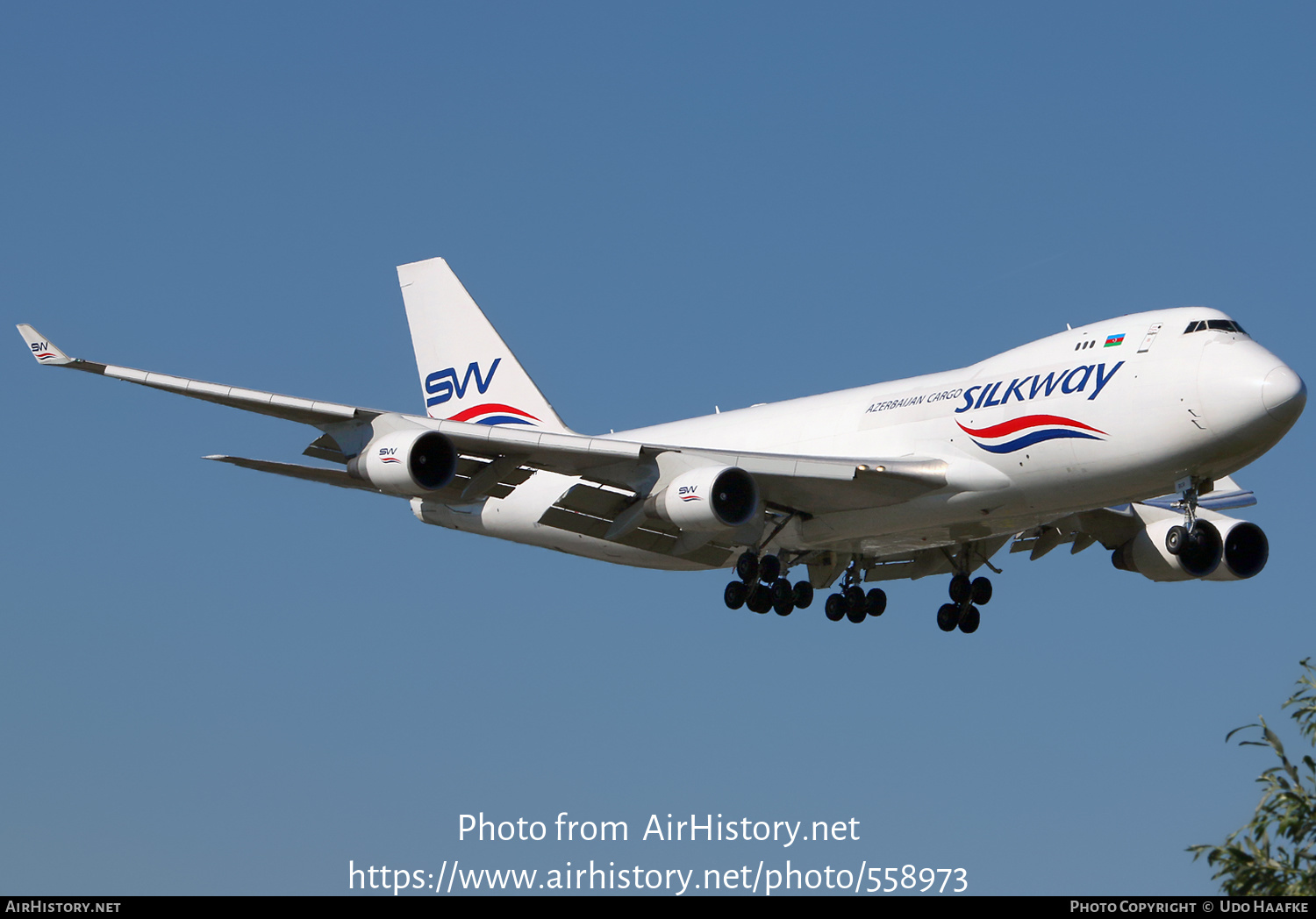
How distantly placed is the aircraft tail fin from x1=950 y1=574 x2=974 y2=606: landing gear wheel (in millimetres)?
9752

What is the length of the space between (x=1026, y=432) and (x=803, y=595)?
282 inches

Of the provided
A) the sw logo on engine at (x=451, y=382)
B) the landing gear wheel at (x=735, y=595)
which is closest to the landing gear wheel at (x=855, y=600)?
the landing gear wheel at (x=735, y=595)

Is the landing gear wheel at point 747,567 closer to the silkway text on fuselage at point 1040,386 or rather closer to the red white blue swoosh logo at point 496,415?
the silkway text on fuselage at point 1040,386

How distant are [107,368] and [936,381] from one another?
1520 centimetres

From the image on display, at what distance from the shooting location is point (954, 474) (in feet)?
93.9

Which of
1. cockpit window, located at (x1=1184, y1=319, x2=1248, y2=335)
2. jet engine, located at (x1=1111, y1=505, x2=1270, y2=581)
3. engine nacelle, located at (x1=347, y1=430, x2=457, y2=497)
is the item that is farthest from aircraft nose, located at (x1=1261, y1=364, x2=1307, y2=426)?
engine nacelle, located at (x1=347, y1=430, x2=457, y2=497)

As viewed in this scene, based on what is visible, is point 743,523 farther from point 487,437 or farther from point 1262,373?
point 1262,373

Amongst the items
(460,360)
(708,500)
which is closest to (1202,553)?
(708,500)

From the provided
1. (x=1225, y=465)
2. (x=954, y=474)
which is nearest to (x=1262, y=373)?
(x=1225, y=465)

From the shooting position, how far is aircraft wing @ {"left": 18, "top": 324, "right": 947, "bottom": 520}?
28750 millimetres

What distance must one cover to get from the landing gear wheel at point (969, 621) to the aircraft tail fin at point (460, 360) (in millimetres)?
10211

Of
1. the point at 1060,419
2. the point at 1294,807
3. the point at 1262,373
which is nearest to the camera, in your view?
the point at 1294,807

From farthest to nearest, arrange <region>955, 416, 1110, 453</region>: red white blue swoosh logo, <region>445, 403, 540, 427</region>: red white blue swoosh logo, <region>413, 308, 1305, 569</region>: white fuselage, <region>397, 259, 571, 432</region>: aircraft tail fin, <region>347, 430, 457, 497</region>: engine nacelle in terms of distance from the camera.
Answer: <region>397, 259, 571, 432</region>: aircraft tail fin
<region>445, 403, 540, 427</region>: red white blue swoosh logo
<region>347, 430, 457, 497</region>: engine nacelle
<region>955, 416, 1110, 453</region>: red white blue swoosh logo
<region>413, 308, 1305, 569</region>: white fuselage

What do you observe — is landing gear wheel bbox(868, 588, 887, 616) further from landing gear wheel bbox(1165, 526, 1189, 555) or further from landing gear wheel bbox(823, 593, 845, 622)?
landing gear wheel bbox(1165, 526, 1189, 555)
